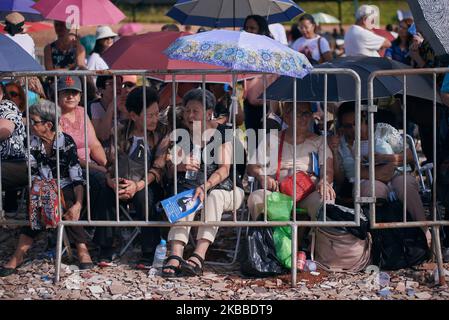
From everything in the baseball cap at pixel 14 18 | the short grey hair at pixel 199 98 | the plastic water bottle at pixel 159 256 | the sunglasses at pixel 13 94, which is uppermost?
the baseball cap at pixel 14 18

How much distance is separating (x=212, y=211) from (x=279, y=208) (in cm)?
52

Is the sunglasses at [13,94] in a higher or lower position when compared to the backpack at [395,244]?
higher

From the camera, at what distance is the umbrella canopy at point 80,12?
9.86 m

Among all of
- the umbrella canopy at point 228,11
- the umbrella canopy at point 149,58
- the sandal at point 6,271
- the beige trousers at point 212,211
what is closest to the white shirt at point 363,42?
the umbrella canopy at point 228,11

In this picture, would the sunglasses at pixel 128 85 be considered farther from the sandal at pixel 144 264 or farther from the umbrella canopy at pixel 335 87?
the sandal at pixel 144 264

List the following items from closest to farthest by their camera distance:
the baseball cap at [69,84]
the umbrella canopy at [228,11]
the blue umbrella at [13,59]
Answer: the blue umbrella at [13,59]
the baseball cap at [69,84]
the umbrella canopy at [228,11]

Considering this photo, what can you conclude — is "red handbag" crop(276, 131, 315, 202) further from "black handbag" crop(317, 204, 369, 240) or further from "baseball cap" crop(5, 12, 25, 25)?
"baseball cap" crop(5, 12, 25, 25)

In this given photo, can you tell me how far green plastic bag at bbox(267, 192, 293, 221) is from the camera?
6797mm

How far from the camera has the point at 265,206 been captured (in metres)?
6.75

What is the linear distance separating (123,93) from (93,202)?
196 cm

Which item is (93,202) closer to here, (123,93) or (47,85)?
(123,93)

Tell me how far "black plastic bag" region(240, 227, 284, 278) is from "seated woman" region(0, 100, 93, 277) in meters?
1.24

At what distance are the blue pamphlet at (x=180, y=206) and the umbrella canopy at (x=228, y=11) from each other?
3.41 meters

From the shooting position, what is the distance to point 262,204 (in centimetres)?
686
